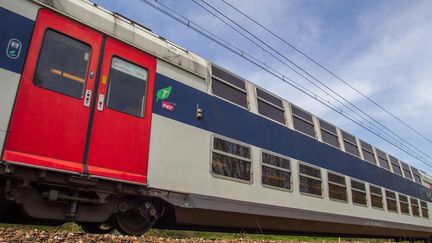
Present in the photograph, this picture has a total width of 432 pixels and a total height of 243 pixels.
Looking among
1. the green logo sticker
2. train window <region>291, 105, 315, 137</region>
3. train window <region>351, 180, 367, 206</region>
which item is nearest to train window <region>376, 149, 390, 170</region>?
train window <region>351, 180, 367, 206</region>

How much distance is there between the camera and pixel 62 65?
530 centimetres

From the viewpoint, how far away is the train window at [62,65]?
508 centimetres

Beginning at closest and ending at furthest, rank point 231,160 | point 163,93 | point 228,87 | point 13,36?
point 13,36
point 163,93
point 231,160
point 228,87

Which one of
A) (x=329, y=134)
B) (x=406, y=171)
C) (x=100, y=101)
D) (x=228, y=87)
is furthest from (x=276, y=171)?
(x=406, y=171)

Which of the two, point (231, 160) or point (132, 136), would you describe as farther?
point (231, 160)

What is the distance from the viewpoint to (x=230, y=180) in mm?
7316

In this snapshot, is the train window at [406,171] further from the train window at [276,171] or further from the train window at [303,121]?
the train window at [276,171]

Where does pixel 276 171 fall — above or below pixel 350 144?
below

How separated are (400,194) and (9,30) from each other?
14.8 metres

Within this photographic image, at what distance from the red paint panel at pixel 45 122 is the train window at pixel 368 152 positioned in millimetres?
10782

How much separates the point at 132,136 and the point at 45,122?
129 cm

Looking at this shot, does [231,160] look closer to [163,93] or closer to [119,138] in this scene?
[163,93]

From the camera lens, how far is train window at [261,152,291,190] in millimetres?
8258

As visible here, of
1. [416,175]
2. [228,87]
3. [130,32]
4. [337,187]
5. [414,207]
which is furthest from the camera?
[416,175]
